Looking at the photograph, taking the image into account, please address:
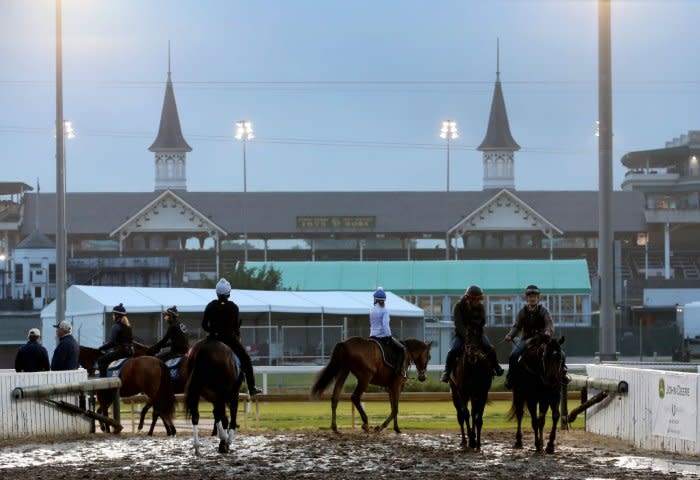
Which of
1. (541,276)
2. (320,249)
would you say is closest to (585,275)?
(541,276)

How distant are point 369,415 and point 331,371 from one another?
347 inches

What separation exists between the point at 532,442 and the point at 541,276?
5973 cm

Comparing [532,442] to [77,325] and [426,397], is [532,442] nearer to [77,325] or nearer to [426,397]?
[426,397]

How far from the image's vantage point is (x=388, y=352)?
77.2ft

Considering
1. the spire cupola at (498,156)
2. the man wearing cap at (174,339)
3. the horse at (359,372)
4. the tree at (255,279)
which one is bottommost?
the horse at (359,372)

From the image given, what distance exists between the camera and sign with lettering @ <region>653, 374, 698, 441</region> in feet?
62.5

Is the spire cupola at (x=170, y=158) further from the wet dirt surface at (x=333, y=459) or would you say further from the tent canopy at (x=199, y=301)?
the wet dirt surface at (x=333, y=459)

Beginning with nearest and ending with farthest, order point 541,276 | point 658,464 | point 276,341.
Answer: point 658,464, point 276,341, point 541,276

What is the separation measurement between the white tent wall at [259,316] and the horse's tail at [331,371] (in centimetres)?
2427

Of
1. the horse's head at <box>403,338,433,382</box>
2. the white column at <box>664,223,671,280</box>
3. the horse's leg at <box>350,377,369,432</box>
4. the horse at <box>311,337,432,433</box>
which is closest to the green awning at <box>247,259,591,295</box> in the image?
the white column at <box>664,223,671,280</box>

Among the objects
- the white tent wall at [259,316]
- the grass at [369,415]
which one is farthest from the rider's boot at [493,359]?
the white tent wall at [259,316]

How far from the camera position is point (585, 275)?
8088 cm

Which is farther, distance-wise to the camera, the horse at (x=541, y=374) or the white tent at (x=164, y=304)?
the white tent at (x=164, y=304)

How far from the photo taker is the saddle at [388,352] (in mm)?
23391
